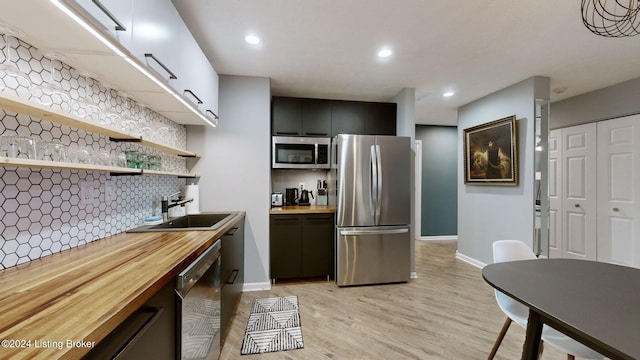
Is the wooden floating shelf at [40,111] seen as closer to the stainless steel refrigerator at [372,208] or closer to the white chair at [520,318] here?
the stainless steel refrigerator at [372,208]

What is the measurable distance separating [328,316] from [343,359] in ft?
1.76

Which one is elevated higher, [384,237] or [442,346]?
[384,237]

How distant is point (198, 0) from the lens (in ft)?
5.32

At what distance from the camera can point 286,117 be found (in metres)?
3.17

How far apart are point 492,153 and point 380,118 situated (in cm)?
156

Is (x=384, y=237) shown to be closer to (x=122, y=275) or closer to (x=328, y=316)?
(x=328, y=316)

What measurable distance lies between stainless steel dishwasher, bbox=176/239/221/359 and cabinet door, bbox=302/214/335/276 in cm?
139

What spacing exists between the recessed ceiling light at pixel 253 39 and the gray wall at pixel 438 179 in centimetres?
390

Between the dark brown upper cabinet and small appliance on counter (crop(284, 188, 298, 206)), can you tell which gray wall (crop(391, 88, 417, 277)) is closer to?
the dark brown upper cabinet

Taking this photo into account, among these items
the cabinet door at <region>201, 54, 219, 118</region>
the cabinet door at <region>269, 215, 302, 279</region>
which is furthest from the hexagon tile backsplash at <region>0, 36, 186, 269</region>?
the cabinet door at <region>269, 215, 302, 279</region>

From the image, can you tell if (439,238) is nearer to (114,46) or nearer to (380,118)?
(380,118)

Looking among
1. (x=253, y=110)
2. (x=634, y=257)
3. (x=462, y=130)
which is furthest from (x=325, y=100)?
(x=634, y=257)

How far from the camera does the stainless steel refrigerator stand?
2830mm

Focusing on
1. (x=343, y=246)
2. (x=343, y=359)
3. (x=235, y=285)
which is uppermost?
(x=343, y=246)
